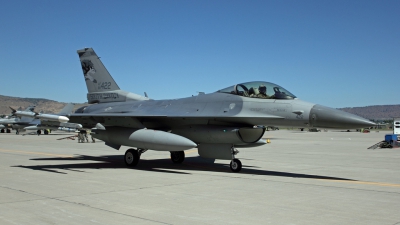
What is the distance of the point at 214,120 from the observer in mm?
12125

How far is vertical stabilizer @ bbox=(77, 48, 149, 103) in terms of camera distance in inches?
621

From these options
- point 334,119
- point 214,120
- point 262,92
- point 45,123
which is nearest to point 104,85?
point 214,120

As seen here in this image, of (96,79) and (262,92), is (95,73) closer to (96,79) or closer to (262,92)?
(96,79)

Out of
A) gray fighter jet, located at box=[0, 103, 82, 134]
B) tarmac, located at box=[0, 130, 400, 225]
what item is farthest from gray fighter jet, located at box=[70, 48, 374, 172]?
tarmac, located at box=[0, 130, 400, 225]

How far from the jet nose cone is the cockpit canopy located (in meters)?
1.06

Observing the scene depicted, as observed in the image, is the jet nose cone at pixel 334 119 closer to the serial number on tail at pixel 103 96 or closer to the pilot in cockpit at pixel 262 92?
the pilot in cockpit at pixel 262 92

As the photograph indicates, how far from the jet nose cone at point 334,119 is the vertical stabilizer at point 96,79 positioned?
7.53 meters

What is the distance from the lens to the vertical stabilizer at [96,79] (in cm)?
1578

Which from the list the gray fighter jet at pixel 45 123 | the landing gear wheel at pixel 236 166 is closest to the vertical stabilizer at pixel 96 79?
A: the gray fighter jet at pixel 45 123

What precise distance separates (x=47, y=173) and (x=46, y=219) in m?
5.58

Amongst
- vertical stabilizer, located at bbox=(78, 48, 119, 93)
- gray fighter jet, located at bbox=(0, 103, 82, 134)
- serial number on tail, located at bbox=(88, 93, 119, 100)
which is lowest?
gray fighter jet, located at bbox=(0, 103, 82, 134)

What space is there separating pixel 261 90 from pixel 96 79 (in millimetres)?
7602

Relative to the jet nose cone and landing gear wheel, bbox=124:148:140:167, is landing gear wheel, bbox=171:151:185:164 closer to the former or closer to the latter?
landing gear wheel, bbox=124:148:140:167

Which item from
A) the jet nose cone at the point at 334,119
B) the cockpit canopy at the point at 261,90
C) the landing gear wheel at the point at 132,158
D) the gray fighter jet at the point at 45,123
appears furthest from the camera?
the gray fighter jet at the point at 45,123
